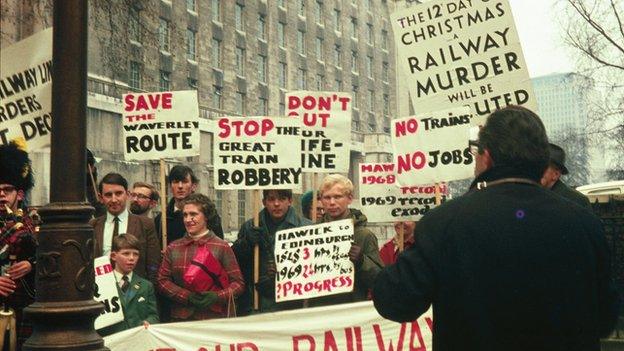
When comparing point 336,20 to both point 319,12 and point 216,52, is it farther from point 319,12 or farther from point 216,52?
point 216,52

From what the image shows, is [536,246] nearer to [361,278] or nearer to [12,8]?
[361,278]

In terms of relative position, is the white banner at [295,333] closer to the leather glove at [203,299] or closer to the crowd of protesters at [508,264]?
the leather glove at [203,299]

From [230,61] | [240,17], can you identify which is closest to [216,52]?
[230,61]

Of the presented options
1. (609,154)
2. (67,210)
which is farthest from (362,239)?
(609,154)

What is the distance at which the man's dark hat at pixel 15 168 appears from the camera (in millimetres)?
5926

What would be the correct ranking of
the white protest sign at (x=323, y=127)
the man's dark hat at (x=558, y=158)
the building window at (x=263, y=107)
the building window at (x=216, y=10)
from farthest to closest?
the building window at (x=263, y=107), the building window at (x=216, y=10), the white protest sign at (x=323, y=127), the man's dark hat at (x=558, y=158)

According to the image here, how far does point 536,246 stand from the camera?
3.13 metres

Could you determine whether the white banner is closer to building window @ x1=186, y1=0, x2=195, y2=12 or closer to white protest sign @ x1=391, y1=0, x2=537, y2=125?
white protest sign @ x1=391, y1=0, x2=537, y2=125

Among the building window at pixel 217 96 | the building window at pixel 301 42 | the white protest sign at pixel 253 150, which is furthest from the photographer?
the building window at pixel 301 42

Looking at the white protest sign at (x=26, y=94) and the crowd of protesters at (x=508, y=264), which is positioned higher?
the white protest sign at (x=26, y=94)

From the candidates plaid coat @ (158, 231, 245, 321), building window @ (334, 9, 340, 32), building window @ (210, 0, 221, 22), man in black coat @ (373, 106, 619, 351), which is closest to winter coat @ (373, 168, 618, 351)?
man in black coat @ (373, 106, 619, 351)

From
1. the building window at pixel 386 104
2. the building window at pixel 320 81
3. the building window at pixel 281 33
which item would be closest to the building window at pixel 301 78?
the building window at pixel 320 81

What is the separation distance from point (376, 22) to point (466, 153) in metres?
66.0

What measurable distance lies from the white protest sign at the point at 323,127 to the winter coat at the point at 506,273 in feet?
17.2
